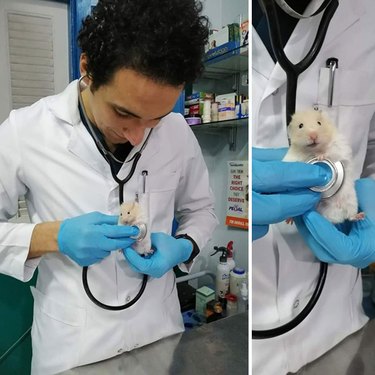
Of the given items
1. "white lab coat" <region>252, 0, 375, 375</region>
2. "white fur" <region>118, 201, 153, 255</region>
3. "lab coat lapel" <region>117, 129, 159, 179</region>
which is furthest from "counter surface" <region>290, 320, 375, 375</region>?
"lab coat lapel" <region>117, 129, 159, 179</region>

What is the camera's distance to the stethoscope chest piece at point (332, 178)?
42 cm

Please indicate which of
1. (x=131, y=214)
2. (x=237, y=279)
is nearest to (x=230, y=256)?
(x=237, y=279)

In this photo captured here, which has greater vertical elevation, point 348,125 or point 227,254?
point 348,125

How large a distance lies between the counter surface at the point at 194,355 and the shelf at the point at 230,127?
486mm

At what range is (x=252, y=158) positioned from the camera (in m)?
0.44

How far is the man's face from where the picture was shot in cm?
56

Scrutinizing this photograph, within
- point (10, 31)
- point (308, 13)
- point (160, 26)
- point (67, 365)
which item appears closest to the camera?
point (308, 13)

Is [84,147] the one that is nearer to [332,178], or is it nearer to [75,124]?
[75,124]

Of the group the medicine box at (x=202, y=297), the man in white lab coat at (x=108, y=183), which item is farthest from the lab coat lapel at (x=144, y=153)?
the medicine box at (x=202, y=297)

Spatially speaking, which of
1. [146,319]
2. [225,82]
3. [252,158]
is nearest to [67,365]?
[146,319]

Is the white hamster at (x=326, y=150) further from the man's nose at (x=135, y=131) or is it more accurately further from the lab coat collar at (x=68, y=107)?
the lab coat collar at (x=68, y=107)

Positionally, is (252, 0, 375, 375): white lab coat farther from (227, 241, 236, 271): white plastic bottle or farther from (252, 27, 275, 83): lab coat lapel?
(227, 241, 236, 271): white plastic bottle

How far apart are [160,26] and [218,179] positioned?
46 cm

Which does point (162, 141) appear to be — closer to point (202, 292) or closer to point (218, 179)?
point (218, 179)
